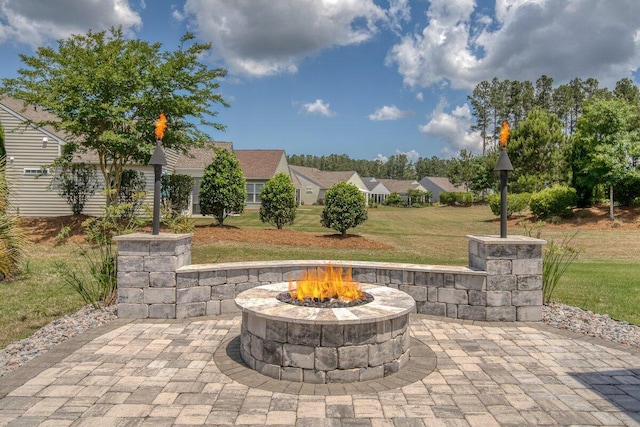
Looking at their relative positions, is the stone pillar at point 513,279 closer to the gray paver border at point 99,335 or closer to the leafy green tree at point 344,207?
the gray paver border at point 99,335

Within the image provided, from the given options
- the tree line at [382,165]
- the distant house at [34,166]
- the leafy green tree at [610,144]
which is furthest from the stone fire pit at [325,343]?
the tree line at [382,165]

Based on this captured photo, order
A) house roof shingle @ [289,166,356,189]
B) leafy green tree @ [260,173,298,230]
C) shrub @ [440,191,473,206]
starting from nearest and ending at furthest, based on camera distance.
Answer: leafy green tree @ [260,173,298,230] < shrub @ [440,191,473,206] < house roof shingle @ [289,166,356,189]

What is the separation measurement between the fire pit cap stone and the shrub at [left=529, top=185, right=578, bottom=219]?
20.4 metres

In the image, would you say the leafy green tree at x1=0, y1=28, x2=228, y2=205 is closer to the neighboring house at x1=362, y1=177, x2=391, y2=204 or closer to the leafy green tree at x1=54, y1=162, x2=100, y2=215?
the leafy green tree at x1=54, y1=162, x2=100, y2=215

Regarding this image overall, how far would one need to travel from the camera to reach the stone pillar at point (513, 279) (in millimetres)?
5820

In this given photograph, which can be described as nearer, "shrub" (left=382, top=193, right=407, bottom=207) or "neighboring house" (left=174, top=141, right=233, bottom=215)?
"neighboring house" (left=174, top=141, right=233, bottom=215)

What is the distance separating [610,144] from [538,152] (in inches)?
255

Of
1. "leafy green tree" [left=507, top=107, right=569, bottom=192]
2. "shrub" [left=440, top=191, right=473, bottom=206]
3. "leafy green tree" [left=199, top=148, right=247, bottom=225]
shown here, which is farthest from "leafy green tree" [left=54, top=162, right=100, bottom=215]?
"shrub" [left=440, top=191, right=473, bottom=206]

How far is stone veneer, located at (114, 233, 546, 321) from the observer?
583cm

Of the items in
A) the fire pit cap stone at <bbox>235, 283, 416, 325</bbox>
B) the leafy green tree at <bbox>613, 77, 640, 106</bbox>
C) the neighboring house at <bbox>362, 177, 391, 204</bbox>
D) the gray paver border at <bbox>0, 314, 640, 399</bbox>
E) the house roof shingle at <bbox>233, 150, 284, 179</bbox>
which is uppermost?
the leafy green tree at <bbox>613, 77, 640, 106</bbox>

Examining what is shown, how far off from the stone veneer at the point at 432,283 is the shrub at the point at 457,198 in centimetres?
3896

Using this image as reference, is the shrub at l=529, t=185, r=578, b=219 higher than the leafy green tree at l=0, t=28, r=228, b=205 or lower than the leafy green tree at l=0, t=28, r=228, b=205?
lower

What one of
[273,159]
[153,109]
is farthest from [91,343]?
[273,159]

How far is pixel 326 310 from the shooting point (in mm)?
4227
